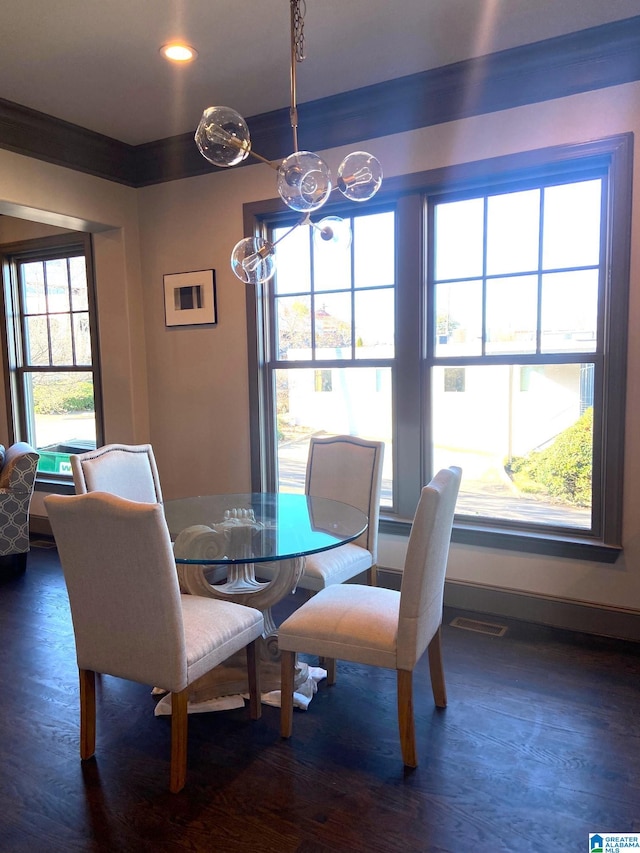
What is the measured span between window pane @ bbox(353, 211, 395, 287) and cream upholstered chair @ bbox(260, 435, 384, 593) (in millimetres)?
999

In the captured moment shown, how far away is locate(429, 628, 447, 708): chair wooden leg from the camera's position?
2.41m

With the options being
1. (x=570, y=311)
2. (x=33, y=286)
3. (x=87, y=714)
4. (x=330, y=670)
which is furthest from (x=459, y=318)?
(x=33, y=286)

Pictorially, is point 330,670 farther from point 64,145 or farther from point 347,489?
point 64,145

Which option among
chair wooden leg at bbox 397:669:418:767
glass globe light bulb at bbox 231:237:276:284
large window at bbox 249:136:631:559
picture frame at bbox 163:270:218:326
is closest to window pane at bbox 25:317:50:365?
picture frame at bbox 163:270:218:326

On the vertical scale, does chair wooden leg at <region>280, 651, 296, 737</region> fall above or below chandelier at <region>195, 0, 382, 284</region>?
below

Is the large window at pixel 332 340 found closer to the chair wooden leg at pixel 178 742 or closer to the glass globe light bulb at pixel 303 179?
the glass globe light bulb at pixel 303 179

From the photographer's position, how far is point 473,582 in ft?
11.2

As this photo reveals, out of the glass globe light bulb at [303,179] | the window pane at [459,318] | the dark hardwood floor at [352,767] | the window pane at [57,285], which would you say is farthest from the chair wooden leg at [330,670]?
the window pane at [57,285]

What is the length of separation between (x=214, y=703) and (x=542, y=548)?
1790 millimetres

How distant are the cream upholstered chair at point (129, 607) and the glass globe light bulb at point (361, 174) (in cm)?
128

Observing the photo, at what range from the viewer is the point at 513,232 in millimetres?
3217

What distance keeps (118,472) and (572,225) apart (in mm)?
2612

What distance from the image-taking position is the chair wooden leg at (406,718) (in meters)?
2.10

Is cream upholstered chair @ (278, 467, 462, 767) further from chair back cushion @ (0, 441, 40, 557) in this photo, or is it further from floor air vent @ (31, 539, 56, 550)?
floor air vent @ (31, 539, 56, 550)
